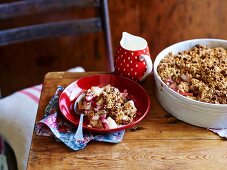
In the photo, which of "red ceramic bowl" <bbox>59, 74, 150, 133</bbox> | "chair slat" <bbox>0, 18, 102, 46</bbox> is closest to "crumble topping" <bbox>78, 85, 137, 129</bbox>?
"red ceramic bowl" <bbox>59, 74, 150, 133</bbox>

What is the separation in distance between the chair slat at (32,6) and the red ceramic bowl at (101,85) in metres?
0.47

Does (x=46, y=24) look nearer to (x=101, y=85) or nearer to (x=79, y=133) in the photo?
(x=101, y=85)

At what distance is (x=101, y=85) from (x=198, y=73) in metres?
0.25

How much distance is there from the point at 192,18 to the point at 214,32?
0.15 metres

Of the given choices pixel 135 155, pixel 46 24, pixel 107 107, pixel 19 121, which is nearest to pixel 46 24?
pixel 46 24

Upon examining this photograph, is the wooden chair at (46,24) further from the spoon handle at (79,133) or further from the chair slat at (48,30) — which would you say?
the spoon handle at (79,133)

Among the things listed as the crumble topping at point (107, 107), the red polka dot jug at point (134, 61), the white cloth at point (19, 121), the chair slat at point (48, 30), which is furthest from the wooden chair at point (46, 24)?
the crumble topping at point (107, 107)

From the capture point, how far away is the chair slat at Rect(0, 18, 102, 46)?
1.33 meters

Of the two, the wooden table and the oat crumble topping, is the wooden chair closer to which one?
the oat crumble topping

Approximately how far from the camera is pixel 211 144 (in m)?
0.82

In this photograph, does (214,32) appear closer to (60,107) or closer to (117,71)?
(117,71)

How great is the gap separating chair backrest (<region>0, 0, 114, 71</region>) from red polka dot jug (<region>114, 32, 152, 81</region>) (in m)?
0.43

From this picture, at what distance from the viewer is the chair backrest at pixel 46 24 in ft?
4.25

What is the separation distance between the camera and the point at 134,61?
93cm
